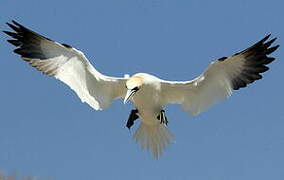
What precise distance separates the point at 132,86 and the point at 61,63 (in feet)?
5.35

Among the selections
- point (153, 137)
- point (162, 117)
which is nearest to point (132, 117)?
point (162, 117)

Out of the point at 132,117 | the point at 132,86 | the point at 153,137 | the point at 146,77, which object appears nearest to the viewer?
the point at 132,86

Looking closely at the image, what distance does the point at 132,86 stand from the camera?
1625cm

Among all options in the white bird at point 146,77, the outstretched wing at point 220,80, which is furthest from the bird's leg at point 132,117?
the outstretched wing at point 220,80

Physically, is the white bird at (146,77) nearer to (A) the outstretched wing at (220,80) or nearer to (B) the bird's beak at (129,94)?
(A) the outstretched wing at (220,80)

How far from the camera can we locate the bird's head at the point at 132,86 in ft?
53.4

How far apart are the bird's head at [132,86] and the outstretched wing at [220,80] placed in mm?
621

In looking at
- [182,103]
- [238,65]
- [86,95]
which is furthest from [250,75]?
[86,95]

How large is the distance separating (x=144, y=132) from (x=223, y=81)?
1.75 m

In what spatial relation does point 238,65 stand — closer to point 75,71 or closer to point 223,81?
→ point 223,81

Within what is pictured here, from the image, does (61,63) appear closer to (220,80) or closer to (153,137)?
(153,137)

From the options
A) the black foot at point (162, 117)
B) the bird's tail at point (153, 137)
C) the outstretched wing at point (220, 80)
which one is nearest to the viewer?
the outstretched wing at point (220, 80)

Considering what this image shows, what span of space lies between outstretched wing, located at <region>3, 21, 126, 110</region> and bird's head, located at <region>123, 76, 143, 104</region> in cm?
73

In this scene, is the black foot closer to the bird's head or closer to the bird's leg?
the bird's leg
